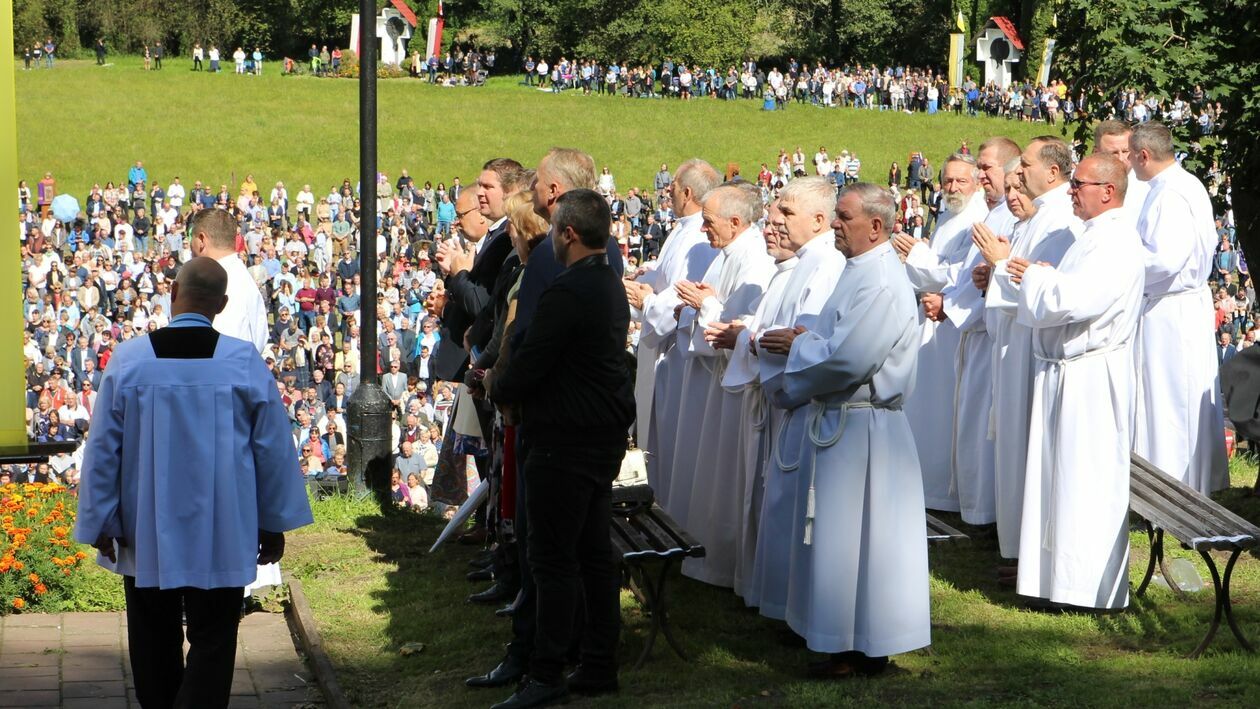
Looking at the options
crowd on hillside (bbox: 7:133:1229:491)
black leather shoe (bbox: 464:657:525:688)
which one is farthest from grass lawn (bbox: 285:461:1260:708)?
crowd on hillside (bbox: 7:133:1229:491)

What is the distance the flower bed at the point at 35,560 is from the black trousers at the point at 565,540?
9.63ft

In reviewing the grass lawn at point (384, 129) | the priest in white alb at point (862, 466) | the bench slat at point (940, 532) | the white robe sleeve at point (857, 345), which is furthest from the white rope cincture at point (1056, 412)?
the grass lawn at point (384, 129)

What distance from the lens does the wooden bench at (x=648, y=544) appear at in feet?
18.5

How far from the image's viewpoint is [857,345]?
543cm

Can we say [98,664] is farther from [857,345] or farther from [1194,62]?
[1194,62]

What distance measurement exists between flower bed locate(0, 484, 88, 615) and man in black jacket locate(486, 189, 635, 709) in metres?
2.89

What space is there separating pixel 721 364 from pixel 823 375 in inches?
68.8

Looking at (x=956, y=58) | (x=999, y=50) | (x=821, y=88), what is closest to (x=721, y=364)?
(x=821, y=88)

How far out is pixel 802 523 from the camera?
5703 millimetres

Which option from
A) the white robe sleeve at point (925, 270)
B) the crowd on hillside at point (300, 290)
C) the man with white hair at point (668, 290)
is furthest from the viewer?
the crowd on hillside at point (300, 290)

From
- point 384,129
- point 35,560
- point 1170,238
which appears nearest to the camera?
point 35,560

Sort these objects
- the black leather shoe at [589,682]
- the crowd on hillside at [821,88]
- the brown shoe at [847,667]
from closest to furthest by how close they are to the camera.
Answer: the black leather shoe at [589,682]
the brown shoe at [847,667]
the crowd on hillside at [821,88]

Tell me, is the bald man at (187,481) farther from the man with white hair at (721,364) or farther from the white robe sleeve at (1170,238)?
the white robe sleeve at (1170,238)

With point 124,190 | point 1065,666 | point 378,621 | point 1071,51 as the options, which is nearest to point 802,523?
point 1065,666
